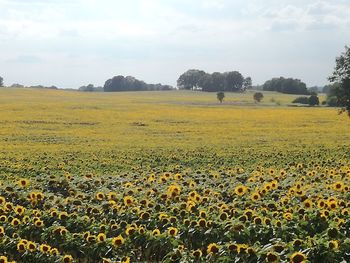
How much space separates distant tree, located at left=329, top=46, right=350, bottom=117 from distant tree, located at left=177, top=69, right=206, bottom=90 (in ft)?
409

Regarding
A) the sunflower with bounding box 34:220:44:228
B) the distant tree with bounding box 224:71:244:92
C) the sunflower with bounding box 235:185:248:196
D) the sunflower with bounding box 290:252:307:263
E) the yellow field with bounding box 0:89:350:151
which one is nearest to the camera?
the sunflower with bounding box 290:252:307:263

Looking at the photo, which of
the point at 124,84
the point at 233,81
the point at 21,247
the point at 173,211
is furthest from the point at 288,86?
the point at 21,247

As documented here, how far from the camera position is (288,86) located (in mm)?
139875

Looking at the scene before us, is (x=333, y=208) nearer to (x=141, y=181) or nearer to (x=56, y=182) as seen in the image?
(x=141, y=181)

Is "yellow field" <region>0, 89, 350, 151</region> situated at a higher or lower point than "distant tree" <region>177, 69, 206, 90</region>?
lower

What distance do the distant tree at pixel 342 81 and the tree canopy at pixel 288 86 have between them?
10498cm

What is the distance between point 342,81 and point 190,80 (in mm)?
129349

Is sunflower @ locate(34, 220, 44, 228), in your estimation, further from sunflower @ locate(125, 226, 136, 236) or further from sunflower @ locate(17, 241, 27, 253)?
sunflower @ locate(125, 226, 136, 236)

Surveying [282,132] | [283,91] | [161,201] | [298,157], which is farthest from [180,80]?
[161,201]

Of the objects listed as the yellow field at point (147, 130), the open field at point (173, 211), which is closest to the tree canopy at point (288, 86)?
the yellow field at point (147, 130)

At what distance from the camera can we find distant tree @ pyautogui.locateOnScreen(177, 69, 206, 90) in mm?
160475

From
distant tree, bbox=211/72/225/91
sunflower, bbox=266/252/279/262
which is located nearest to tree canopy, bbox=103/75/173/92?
distant tree, bbox=211/72/225/91

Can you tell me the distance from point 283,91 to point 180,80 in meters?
34.8

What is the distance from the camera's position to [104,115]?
52.1 metres
